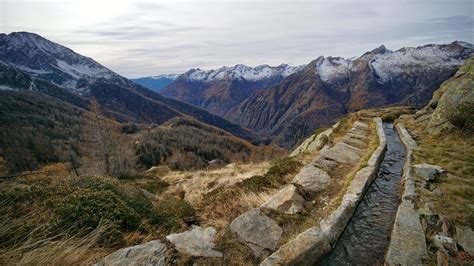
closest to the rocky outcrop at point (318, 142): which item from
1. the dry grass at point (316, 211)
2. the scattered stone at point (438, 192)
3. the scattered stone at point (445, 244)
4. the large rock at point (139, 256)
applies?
the dry grass at point (316, 211)

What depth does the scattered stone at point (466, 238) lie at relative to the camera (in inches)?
215

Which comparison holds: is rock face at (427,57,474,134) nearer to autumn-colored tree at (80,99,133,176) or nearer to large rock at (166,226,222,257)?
large rock at (166,226,222,257)

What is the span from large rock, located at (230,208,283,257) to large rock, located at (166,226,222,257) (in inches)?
28.7

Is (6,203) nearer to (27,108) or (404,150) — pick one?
(404,150)

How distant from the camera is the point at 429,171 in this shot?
980 cm

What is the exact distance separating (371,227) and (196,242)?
4.94 meters

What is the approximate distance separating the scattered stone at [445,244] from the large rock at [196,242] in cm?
482

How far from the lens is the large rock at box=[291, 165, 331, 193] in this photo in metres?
9.17

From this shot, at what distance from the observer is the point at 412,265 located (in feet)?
17.3

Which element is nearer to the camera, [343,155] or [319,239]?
[319,239]

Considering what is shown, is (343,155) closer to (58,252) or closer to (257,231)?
(257,231)

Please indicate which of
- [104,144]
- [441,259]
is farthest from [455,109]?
[104,144]

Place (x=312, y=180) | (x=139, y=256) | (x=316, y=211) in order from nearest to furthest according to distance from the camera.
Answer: (x=139, y=256) → (x=316, y=211) → (x=312, y=180)

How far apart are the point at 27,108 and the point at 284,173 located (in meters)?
223
